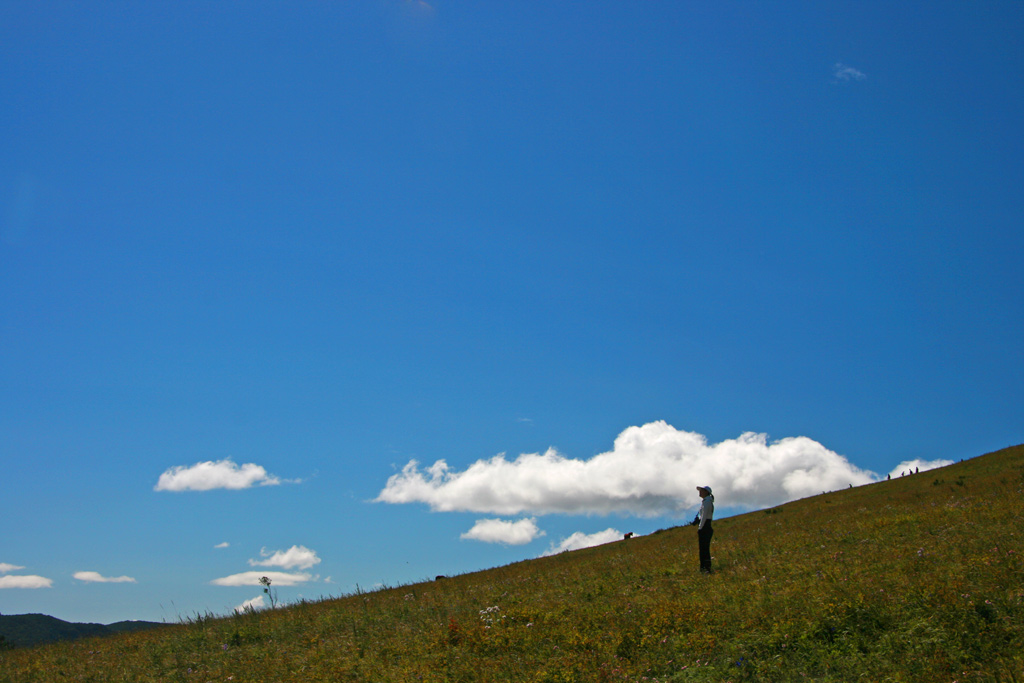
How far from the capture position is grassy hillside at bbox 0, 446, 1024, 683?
32.1ft

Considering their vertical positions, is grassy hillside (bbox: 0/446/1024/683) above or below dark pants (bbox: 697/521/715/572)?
A: below

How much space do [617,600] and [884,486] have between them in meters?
35.6

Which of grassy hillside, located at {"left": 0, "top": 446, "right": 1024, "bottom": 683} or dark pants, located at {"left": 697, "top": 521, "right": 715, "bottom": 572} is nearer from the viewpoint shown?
grassy hillside, located at {"left": 0, "top": 446, "right": 1024, "bottom": 683}

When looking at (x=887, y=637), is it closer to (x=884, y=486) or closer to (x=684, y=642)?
(x=684, y=642)

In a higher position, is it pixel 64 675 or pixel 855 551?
pixel 855 551

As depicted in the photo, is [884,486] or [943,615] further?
[884,486]

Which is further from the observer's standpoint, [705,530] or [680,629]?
[705,530]

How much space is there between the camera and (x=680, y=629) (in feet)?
37.9

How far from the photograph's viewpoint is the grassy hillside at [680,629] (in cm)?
980

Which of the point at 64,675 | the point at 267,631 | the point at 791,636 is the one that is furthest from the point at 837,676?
the point at 64,675

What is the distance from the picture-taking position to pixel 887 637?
33.4ft

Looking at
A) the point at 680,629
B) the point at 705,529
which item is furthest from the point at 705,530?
the point at 680,629

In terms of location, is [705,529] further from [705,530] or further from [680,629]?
[680,629]

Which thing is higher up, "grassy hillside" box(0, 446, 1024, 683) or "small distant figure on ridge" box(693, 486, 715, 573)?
"small distant figure on ridge" box(693, 486, 715, 573)
